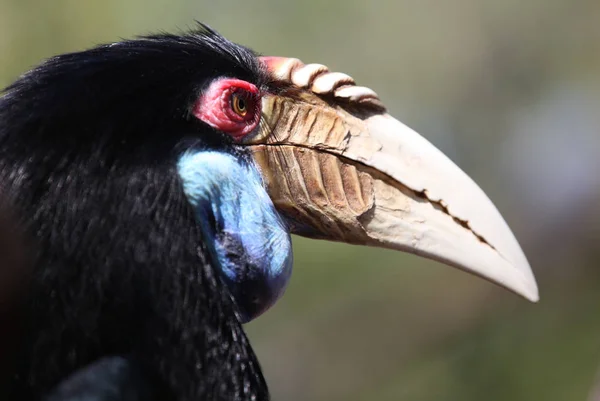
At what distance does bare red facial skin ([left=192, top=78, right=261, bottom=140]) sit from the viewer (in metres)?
2.20

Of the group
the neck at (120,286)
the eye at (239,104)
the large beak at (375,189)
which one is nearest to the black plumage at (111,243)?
the neck at (120,286)

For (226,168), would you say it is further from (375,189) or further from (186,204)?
(375,189)

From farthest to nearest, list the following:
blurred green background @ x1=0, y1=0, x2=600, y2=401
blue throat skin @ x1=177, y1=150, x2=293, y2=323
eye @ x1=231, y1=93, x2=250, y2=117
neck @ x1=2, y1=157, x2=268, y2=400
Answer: blurred green background @ x1=0, y1=0, x2=600, y2=401 < eye @ x1=231, y1=93, x2=250, y2=117 < blue throat skin @ x1=177, y1=150, x2=293, y2=323 < neck @ x1=2, y1=157, x2=268, y2=400

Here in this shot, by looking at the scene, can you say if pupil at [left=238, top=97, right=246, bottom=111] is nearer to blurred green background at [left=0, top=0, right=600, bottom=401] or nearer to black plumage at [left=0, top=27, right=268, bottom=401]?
black plumage at [left=0, top=27, right=268, bottom=401]

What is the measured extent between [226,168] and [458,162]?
5.57m

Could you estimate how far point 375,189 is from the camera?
2.35 m

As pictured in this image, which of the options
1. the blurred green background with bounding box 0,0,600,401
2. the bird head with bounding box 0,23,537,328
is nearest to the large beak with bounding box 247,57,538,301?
the bird head with bounding box 0,23,537,328

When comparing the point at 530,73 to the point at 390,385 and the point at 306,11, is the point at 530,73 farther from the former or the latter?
the point at 390,385

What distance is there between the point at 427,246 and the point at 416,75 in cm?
750

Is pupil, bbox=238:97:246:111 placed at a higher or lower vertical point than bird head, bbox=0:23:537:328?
higher

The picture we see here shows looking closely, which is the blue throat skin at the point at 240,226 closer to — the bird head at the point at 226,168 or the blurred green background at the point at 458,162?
the bird head at the point at 226,168

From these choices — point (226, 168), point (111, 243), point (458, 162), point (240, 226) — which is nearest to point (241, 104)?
point (226, 168)

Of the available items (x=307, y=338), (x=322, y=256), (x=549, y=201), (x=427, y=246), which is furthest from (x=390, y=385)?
(x=427, y=246)

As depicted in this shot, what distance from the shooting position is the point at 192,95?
2.17 meters
